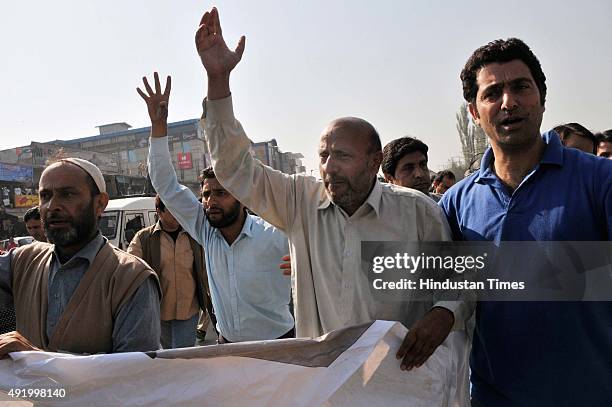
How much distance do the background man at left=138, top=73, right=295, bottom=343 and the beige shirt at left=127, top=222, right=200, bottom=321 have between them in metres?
0.88

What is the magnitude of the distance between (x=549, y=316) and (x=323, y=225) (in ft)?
2.88

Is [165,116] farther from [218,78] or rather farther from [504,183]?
[504,183]

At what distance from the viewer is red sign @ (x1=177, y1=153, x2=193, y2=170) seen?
59781mm

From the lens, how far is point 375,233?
76.6 inches

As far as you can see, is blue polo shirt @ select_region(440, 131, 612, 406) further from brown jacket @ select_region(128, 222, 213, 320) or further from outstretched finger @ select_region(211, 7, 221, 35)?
brown jacket @ select_region(128, 222, 213, 320)

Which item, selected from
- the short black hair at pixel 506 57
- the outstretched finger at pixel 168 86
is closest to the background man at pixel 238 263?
the outstretched finger at pixel 168 86

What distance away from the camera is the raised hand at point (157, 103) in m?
2.93

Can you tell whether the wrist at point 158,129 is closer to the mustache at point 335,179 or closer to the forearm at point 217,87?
the forearm at point 217,87

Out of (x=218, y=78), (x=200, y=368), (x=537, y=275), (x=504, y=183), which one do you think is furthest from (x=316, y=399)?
(x=218, y=78)

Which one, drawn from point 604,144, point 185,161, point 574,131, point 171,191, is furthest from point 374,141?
point 185,161

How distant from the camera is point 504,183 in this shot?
1855 mm

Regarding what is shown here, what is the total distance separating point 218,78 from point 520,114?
1.12 metres

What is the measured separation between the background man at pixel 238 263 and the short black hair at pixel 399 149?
128 cm

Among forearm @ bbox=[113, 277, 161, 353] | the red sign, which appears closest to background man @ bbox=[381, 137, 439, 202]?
forearm @ bbox=[113, 277, 161, 353]
